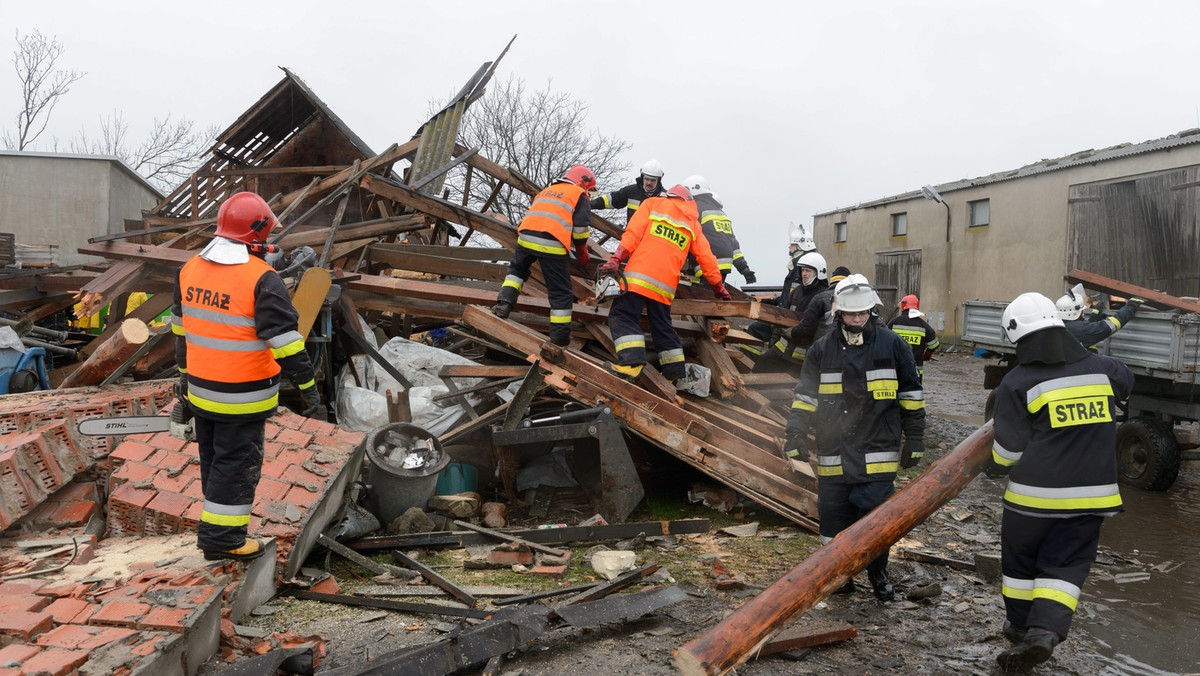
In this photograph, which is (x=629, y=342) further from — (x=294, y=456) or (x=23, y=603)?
(x=23, y=603)

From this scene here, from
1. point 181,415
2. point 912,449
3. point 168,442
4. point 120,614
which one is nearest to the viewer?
point 120,614

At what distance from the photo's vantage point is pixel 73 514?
4.49 m

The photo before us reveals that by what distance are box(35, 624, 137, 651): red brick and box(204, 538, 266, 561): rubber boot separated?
0.80 meters

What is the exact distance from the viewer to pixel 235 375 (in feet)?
12.8

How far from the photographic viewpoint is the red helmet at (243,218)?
4.03 meters

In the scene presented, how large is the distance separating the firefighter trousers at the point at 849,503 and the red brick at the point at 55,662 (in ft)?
12.4

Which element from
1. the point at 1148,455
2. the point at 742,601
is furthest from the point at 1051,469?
the point at 1148,455

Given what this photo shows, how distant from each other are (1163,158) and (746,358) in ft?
41.2

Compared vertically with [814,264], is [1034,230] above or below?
above

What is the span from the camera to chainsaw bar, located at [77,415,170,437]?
178 inches

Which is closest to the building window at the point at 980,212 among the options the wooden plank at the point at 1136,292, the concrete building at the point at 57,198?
the wooden plank at the point at 1136,292

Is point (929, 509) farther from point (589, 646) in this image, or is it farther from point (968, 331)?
point (968, 331)

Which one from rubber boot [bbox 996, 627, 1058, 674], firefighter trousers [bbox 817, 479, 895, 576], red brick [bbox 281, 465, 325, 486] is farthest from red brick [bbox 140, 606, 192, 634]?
rubber boot [bbox 996, 627, 1058, 674]

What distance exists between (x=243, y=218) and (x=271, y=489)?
1.61m
